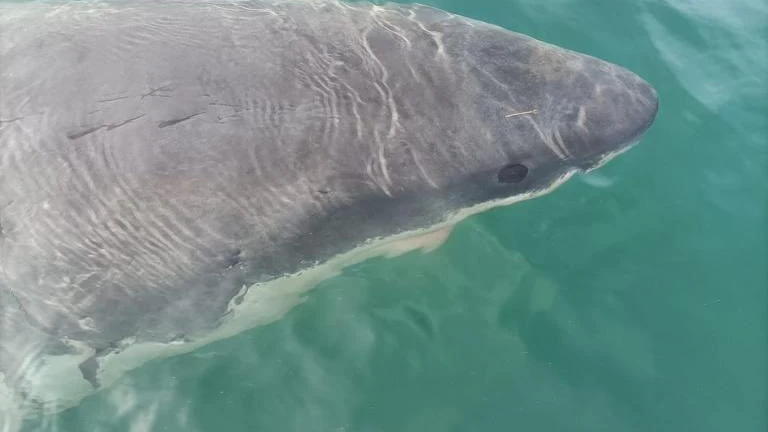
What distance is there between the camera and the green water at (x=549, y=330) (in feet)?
13.4

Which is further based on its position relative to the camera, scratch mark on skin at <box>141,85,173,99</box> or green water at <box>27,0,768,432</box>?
green water at <box>27,0,768,432</box>

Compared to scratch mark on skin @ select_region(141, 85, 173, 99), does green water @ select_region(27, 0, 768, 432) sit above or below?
below

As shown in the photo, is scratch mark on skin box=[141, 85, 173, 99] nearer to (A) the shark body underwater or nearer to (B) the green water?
(A) the shark body underwater

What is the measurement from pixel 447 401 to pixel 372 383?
45 centimetres

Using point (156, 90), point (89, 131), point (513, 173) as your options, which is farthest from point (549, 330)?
point (89, 131)

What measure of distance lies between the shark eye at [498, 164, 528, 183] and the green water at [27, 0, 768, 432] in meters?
0.97

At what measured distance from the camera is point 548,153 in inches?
133

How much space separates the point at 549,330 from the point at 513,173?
1.74 m

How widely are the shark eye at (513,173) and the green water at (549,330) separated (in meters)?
0.97

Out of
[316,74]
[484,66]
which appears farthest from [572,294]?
[316,74]

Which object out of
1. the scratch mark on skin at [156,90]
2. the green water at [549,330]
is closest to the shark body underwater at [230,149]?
the scratch mark on skin at [156,90]

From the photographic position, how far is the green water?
161 inches

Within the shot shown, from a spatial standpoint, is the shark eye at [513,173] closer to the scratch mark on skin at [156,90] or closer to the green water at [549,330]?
the green water at [549,330]

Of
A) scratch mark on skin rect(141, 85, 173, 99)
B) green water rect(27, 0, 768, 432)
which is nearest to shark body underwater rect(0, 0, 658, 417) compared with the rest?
scratch mark on skin rect(141, 85, 173, 99)
